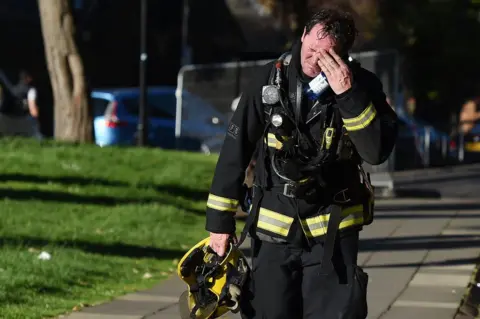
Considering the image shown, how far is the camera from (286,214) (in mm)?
4582

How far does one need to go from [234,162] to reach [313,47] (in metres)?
0.60

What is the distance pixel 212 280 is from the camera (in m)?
4.81

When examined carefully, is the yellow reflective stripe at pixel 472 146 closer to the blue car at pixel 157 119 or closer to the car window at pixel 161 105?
the blue car at pixel 157 119

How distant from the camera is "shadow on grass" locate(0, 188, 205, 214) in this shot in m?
11.7

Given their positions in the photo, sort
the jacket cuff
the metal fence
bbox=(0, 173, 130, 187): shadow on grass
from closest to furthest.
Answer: the jacket cuff → bbox=(0, 173, 130, 187): shadow on grass → the metal fence

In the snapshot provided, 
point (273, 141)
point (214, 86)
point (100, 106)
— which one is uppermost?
point (273, 141)

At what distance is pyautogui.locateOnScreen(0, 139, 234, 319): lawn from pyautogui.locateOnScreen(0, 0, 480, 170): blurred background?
2.30 m

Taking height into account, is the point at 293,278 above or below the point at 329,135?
below

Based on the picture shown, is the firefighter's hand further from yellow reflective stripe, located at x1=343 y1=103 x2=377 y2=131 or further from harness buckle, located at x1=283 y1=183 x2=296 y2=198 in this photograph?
harness buckle, located at x1=283 y1=183 x2=296 y2=198

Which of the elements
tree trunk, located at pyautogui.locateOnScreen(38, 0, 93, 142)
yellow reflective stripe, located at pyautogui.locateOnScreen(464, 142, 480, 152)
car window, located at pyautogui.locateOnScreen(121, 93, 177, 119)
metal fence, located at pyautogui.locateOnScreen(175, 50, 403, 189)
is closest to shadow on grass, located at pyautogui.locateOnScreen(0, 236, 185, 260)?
tree trunk, located at pyautogui.locateOnScreen(38, 0, 93, 142)

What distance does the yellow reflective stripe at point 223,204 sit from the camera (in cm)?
464

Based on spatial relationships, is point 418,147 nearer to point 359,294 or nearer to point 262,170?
point 262,170

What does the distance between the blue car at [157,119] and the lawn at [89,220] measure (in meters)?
4.15

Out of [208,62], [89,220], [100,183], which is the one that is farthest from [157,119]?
[208,62]
